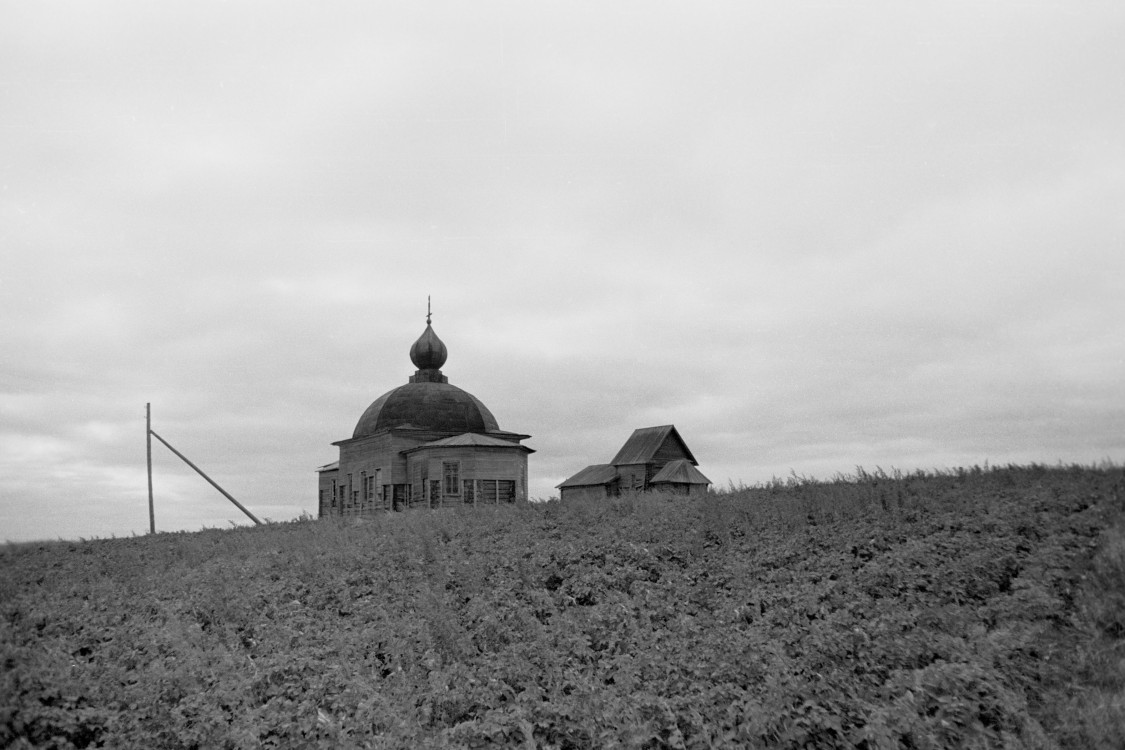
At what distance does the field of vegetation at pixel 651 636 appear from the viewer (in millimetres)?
7051

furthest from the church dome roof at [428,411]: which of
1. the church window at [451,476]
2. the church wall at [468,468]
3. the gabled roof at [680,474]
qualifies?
the gabled roof at [680,474]

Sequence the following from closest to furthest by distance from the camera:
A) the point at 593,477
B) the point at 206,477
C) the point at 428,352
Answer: the point at 206,477 → the point at 593,477 → the point at 428,352

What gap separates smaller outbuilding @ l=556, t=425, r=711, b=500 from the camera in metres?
37.2

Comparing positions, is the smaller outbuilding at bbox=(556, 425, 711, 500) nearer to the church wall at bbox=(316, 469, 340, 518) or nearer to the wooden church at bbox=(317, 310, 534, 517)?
the wooden church at bbox=(317, 310, 534, 517)

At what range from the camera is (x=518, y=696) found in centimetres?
772

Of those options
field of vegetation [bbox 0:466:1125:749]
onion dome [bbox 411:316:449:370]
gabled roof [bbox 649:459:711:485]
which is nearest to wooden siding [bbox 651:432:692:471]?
gabled roof [bbox 649:459:711:485]

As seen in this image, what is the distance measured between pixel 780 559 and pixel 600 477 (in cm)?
2934

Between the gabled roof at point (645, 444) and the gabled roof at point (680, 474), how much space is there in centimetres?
116

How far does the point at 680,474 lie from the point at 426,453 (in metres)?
13.3

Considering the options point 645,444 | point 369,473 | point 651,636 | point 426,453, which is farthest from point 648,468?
point 651,636

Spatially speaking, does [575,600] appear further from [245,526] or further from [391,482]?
[391,482]

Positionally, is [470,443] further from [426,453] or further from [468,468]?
[426,453]

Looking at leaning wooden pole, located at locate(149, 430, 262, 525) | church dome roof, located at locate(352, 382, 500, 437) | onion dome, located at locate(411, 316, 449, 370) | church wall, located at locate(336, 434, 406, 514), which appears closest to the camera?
leaning wooden pole, located at locate(149, 430, 262, 525)

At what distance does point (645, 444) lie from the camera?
39.8 meters
